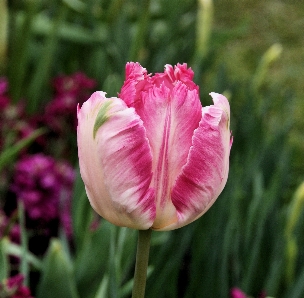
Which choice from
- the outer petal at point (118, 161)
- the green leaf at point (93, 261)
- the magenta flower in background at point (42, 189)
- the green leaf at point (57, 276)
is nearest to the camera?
the outer petal at point (118, 161)

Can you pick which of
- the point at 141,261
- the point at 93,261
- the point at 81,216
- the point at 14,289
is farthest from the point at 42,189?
the point at 141,261

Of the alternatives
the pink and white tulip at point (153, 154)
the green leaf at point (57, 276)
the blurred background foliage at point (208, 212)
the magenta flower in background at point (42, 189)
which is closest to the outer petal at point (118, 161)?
the pink and white tulip at point (153, 154)

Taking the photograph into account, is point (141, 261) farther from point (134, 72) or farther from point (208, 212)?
point (208, 212)

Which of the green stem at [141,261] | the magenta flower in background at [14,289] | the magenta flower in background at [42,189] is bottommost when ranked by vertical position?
the magenta flower in background at [42,189]

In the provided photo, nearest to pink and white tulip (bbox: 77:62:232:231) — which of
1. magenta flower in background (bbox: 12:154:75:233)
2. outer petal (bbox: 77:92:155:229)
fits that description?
outer petal (bbox: 77:92:155:229)

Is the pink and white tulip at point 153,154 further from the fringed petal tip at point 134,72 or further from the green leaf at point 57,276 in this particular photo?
the green leaf at point 57,276

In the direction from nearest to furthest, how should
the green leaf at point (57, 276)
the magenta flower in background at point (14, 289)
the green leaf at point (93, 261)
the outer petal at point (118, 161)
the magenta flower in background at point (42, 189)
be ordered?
the outer petal at point (118, 161) < the magenta flower in background at point (14, 289) < the green leaf at point (57, 276) < the green leaf at point (93, 261) < the magenta flower in background at point (42, 189)
